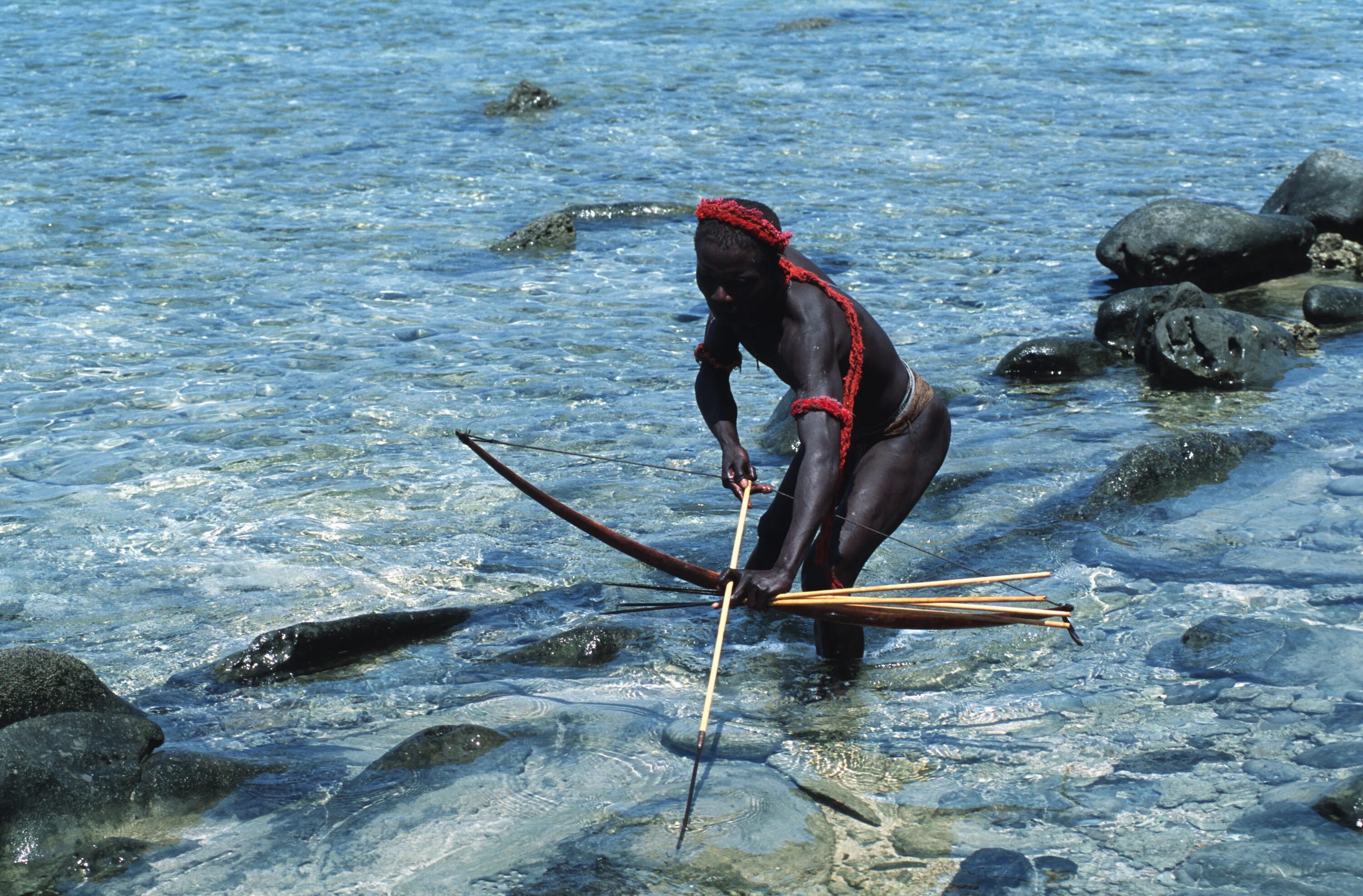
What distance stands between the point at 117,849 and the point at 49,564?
328cm

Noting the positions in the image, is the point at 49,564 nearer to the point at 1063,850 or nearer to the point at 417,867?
the point at 417,867

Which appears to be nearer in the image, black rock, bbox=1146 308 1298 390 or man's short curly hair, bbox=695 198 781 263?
man's short curly hair, bbox=695 198 781 263

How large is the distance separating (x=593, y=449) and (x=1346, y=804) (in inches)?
217

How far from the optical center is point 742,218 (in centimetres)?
479

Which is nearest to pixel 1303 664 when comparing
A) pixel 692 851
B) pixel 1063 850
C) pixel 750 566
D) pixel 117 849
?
pixel 1063 850

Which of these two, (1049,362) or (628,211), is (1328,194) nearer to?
(1049,362)

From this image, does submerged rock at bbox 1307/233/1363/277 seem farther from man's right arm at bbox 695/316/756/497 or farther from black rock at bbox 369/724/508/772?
black rock at bbox 369/724/508/772

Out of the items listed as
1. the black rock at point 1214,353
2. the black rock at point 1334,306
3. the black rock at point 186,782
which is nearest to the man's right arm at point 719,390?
the black rock at point 186,782

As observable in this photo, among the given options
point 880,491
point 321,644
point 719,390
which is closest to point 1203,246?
point 880,491

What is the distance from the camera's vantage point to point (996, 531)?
768 cm

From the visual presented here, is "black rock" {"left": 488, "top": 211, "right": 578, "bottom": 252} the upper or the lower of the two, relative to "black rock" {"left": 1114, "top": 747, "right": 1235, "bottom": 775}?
lower

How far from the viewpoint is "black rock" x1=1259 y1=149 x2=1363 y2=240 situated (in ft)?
43.2

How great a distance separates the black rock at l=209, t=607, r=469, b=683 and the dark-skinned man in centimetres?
167

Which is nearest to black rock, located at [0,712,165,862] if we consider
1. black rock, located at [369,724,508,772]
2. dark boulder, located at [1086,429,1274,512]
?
black rock, located at [369,724,508,772]
